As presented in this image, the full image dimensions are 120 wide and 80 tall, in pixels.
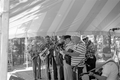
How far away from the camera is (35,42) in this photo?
17.9 ft

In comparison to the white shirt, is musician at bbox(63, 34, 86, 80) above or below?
above

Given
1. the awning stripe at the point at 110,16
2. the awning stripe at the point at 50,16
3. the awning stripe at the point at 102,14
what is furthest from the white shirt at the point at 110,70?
the awning stripe at the point at 110,16

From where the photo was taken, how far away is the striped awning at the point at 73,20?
13.4ft

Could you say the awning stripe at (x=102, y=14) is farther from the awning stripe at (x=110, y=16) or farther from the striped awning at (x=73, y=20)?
the awning stripe at (x=110, y=16)

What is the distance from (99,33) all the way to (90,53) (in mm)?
2954

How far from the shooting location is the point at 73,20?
552cm

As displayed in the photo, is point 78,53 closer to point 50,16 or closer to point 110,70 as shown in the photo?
point 110,70

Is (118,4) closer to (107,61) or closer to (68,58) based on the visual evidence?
(68,58)

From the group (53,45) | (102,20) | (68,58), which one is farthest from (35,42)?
(102,20)

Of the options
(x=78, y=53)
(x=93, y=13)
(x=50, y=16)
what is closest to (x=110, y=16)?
(x=93, y=13)

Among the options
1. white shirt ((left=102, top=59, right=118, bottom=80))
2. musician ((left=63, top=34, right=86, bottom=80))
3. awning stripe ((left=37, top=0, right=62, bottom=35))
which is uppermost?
awning stripe ((left=37, top=0, right=62, bottom=35))

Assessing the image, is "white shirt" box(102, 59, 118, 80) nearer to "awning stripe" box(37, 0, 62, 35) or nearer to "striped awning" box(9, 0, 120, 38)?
"awning stripe" box(37, 0, 62, 35)

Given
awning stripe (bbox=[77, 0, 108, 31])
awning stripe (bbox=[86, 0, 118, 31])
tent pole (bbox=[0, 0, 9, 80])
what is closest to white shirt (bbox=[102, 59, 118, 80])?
tent pole (bbox=[0, 0, 9, 80])

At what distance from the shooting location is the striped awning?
4.08m
